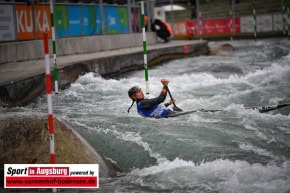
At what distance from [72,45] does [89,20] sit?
213 centimetres

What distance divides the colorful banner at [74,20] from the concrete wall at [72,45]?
0.42 meters

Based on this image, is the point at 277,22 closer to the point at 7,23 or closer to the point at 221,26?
the point at 221,26

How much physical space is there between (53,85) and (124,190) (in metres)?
6.49

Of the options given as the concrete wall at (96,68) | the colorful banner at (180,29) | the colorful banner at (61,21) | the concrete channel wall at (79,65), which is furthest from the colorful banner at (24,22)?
the colorful banner at (180,29)

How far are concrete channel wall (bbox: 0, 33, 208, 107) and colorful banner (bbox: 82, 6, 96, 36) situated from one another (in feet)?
2.04

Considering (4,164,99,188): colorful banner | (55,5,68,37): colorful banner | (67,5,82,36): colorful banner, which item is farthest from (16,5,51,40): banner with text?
(4,164,99,188): colorful banner

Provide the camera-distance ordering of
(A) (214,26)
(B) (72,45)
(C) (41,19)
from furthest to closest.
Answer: (A) (214,26) → (B) (72,45) → (C) (41,19)

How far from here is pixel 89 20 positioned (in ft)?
59.1

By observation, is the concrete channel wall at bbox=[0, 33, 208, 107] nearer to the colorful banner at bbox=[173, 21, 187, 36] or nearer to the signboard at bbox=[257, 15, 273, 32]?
the signboard at bbox=[257, 15, 273, 32]

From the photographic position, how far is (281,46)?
2033 centimetres

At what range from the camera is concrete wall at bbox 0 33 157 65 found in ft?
43.7

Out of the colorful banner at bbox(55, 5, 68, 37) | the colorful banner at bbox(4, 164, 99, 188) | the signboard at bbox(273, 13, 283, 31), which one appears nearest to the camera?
the colorful banner at bbox(4, 164, 99, 188)

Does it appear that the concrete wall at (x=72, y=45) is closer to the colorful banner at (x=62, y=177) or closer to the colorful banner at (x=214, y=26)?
the colorful banner at (x=214, y=26)

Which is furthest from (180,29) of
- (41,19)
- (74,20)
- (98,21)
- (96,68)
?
(96,68)
